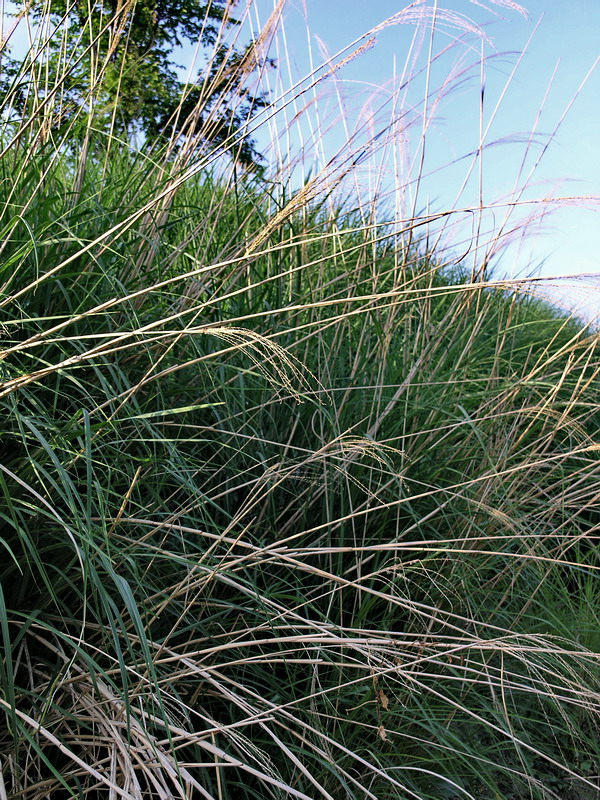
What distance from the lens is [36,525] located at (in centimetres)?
151

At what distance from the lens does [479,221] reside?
2275 mm

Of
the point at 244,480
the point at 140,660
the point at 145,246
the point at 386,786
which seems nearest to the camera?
the point at 140,660

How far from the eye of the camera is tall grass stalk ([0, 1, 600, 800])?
132 cm

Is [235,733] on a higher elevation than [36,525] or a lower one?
lower

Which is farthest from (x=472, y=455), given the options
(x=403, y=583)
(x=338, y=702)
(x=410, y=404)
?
(x=338, y=702)

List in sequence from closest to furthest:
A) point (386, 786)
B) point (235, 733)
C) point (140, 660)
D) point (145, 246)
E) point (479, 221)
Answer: point (235, 733) → point (140, 660) → point (386, 786) → point (145, 246) → point (479, 221)

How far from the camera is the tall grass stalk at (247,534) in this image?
1316 mm

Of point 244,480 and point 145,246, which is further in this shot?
point 145,246

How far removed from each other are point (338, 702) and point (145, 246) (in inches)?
54.6

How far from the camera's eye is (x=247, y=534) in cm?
172

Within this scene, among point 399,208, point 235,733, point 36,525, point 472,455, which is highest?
point 399,208

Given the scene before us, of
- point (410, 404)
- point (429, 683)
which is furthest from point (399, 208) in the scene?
point (429, 683)

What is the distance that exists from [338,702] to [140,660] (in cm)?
49

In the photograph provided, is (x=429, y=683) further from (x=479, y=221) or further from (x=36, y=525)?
(x=479, y=221)
